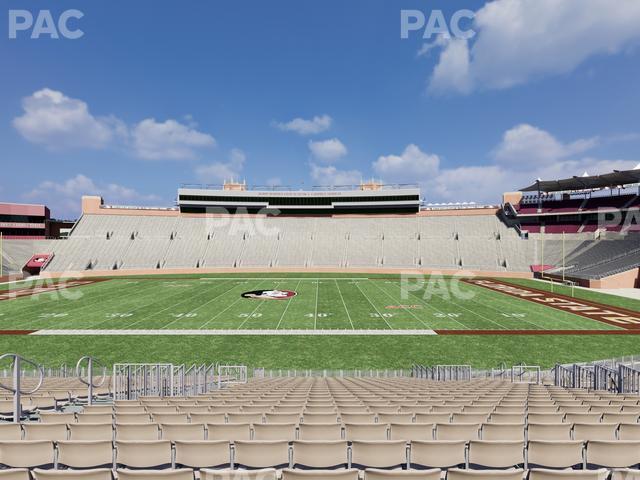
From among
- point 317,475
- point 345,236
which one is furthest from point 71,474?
point 345,236

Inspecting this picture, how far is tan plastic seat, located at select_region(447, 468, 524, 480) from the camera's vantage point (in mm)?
3240

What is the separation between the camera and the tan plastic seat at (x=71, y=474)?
3.20 meters

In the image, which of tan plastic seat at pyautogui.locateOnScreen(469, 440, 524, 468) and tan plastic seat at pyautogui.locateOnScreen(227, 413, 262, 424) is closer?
tan plastic seat at pyautogui.locateOnScreen(469, 440, 524, 468)

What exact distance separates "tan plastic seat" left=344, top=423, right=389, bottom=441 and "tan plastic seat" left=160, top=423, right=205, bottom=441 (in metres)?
1.91

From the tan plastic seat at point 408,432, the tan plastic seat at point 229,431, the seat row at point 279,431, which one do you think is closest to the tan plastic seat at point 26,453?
the seat row at point 279,431

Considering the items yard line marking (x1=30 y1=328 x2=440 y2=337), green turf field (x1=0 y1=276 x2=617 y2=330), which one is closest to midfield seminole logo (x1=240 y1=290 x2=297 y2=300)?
green turf field (x1=0 y1=276 x2=617 y2=330)

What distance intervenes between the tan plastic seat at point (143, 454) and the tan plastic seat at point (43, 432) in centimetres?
115

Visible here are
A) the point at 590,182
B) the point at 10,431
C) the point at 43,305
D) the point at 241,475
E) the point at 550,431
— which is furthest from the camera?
the point at 590,182

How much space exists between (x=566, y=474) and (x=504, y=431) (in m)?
1.59

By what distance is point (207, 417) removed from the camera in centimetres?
569

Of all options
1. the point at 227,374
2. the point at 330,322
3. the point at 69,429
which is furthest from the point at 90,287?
the point at 69,429

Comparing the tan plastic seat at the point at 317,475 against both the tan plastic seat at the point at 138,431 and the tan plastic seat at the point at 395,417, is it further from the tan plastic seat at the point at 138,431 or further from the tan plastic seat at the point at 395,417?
the tan plastic seat at the point at 395,417

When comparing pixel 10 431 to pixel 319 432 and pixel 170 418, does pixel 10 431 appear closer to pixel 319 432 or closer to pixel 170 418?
pixel 170 418

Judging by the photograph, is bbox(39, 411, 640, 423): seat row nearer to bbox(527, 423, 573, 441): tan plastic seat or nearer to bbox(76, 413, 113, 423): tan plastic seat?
bbox(76, 413, 113, 423): tan plastic seat
